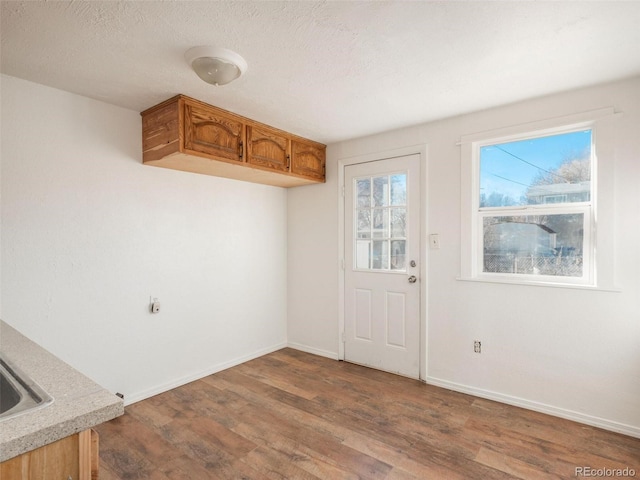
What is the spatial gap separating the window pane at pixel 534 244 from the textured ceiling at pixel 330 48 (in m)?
0.94

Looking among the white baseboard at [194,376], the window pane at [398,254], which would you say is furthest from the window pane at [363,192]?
the white baseboard at [194,376]

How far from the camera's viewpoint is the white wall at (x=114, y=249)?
2.24m

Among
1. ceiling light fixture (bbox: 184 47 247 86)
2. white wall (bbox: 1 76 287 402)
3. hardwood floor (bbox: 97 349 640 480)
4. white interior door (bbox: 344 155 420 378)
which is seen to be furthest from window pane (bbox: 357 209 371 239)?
ceiling light fixture (bbox: 184 47 247 86)

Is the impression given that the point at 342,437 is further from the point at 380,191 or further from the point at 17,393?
the point at 380,191

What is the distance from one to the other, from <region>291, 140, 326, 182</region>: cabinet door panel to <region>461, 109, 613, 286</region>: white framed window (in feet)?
4.87

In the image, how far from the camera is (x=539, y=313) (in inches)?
102

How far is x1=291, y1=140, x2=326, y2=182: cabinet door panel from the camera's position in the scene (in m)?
3.45

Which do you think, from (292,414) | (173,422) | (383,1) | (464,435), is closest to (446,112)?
(383,1)

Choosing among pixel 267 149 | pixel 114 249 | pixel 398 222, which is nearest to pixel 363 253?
pixel 398 222

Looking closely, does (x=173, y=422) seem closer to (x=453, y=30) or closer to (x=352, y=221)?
(x=352, y=221)

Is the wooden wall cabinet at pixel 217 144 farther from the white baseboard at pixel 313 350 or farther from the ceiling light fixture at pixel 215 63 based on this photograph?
the white baseboard at pixel 313 350

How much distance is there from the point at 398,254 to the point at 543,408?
1.64m

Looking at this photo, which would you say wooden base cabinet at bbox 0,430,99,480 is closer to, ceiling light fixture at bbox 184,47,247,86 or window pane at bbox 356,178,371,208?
ceiling light fixture at bbox 184,47,247,86

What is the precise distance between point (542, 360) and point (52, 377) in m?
2.97
